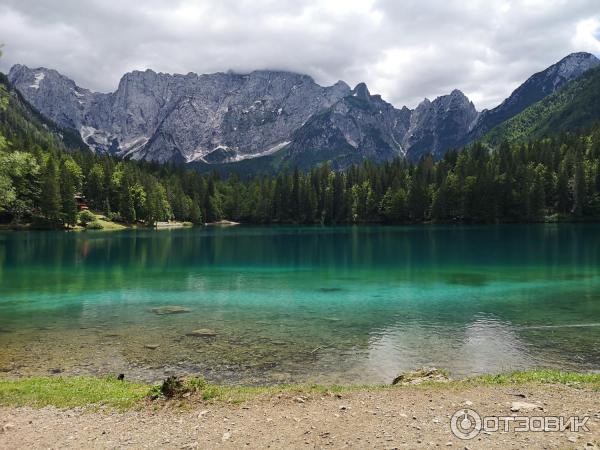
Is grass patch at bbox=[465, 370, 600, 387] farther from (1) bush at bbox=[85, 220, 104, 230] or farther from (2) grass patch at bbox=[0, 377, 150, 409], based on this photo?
(1) bush at bbox=[85, 220, 104, 230]

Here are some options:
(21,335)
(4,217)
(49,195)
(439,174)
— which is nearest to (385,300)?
(21,335)

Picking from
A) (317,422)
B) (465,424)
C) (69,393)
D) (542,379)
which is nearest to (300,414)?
(317,422)

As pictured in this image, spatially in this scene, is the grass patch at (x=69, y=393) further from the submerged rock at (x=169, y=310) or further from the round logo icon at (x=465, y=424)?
the submerged rock at (x=169, y=310)

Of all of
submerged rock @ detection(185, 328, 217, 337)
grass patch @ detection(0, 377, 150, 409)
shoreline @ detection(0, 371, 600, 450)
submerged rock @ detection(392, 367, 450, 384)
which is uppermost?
shoreline @ detection(0, 371, 600, 450)

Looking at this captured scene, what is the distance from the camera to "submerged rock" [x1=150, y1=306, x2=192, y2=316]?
3362cm

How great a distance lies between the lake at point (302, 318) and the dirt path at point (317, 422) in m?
6.13

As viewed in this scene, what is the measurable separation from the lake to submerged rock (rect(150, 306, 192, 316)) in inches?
15.2

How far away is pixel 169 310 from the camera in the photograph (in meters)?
34.3

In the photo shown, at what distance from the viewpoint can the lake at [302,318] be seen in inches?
841

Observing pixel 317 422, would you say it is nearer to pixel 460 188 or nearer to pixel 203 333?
pixel 203 333

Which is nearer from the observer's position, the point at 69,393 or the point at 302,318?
the point at 69,393

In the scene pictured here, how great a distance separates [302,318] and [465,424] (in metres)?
20.8

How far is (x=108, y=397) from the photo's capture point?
47.6ft

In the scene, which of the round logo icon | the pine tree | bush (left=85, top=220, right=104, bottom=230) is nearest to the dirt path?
the round logo icon
